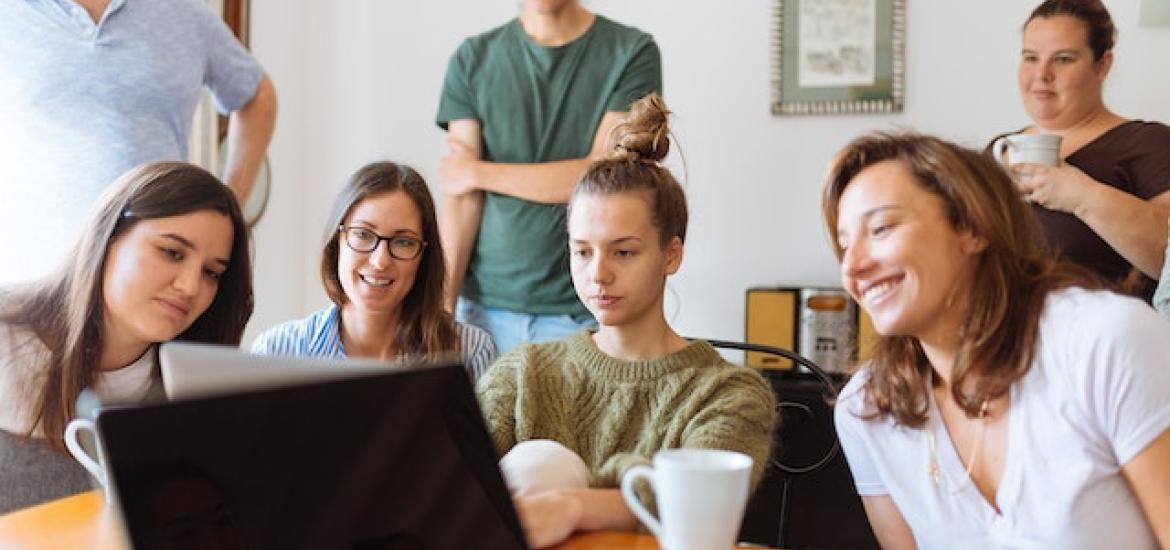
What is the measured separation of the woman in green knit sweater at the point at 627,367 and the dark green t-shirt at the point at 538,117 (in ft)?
1.84

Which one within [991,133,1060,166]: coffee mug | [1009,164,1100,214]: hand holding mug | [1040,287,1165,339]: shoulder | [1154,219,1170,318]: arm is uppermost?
[991,133,1060,166]: coffee mug

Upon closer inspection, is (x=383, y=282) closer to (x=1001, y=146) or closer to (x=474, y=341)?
(x=474, y=341)

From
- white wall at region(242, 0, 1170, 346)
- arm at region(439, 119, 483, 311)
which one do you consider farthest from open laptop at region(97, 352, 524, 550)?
white wall at region(242, 0, 1170, 346)

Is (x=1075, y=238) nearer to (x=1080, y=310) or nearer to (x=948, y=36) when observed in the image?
(x=1080, y=310)

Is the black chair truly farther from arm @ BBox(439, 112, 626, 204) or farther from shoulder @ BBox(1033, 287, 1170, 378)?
shoulder @ BBox(1033, 287, 1170, 378)

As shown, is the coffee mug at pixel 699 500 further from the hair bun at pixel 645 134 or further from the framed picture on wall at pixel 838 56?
the framed picture on wall at pixel 838 56

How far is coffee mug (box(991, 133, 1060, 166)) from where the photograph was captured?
6.41ft

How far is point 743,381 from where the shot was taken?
153 centimetres

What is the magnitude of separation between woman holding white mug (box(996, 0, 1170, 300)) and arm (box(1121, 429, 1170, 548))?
864 millimetres

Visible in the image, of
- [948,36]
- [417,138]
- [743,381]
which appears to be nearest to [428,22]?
[417,138]

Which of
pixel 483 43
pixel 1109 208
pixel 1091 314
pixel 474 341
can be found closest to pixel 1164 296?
pixel 1109 208

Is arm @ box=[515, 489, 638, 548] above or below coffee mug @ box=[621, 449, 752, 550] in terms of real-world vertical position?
below

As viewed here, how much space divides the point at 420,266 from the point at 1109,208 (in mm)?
1268

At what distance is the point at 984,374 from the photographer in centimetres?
125
